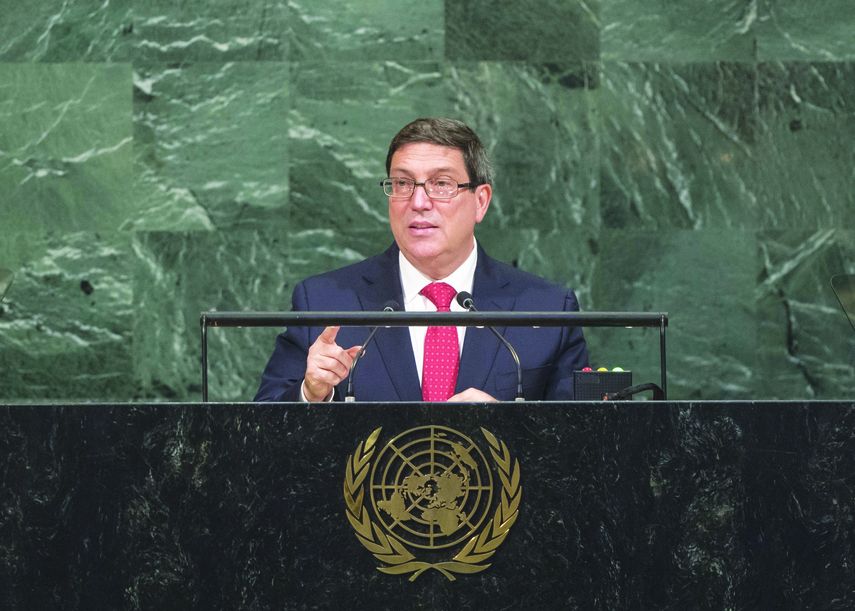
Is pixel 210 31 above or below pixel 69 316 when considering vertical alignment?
above

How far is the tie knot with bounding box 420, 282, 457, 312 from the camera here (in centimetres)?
393

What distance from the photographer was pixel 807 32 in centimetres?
561

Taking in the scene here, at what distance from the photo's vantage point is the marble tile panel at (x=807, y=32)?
5.59 m

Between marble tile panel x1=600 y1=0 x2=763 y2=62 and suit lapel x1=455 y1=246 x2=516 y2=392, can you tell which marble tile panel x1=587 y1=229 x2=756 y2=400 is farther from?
suit lapel x1=455 y1=246 x2=516 y2=392

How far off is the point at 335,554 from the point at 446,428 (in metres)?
0.32

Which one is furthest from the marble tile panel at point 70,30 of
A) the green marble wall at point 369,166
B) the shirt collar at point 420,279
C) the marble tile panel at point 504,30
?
the shirt collar at point 420,279

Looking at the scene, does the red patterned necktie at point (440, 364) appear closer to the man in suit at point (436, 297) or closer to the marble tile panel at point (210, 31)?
the man in suit at point (436, 297)

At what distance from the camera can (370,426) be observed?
2.61m

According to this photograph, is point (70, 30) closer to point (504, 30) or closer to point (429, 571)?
point (504, 30)

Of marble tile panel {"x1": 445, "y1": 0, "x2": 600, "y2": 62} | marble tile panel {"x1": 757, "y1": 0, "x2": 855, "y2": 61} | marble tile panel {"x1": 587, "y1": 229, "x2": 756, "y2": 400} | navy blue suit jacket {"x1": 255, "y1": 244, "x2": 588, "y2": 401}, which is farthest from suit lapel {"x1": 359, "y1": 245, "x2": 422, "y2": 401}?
marble tile panel {"x1": 757, "y1": 0, "x2": 855, "y2": 61}

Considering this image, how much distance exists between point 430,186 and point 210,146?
1.81m

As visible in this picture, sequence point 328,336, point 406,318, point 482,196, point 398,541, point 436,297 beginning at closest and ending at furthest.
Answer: point 398,541 < point 406,318 < point 328,336 < point 436,297 < point 482,196

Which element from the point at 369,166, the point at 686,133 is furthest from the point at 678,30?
the point at 369,166

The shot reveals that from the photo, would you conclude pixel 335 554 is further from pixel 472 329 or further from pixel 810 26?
pixel 810 26
